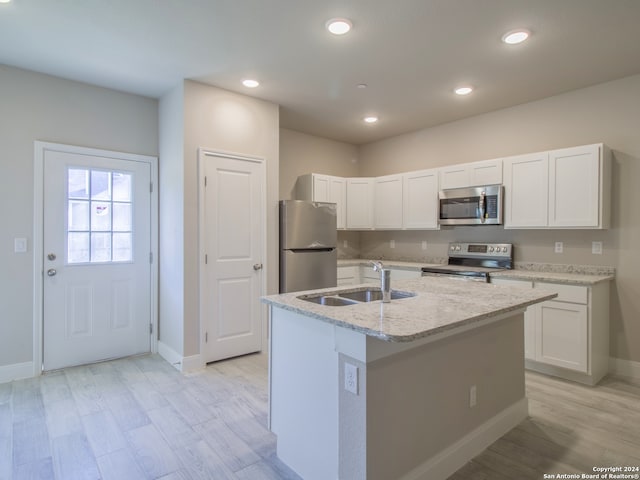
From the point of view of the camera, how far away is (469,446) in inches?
81.4

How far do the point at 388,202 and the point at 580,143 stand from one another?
7.29ft

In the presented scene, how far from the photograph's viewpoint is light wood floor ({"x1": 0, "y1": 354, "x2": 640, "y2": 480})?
2.00 metres

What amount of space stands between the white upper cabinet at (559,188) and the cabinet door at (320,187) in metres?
2.20

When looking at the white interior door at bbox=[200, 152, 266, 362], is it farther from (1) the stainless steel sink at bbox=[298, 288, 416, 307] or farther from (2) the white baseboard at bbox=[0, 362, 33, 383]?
(1) the stainless steel sink at bbox=[298, 288, 416, 307]

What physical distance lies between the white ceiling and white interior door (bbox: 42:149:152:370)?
2.98ft

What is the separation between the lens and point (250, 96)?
152 inches

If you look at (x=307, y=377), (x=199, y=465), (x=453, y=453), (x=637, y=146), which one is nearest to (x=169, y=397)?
(x=199, y=465)

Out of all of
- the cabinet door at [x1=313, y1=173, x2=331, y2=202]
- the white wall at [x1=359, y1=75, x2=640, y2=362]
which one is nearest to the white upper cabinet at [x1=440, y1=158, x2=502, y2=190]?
the white wall at [x1=359, y1=75, x2=640, y2=362]

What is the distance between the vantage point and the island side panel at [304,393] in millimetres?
1744

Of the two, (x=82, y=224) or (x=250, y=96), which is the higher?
(x=250, y=96)

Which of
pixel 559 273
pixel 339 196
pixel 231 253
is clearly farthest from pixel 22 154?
pixel 559 273

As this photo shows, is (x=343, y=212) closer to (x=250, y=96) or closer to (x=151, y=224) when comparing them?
(x=250, y=96)

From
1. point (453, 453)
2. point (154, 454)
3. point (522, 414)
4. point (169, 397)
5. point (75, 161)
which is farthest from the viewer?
point (75, 161)

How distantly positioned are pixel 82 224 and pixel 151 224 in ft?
2.06
